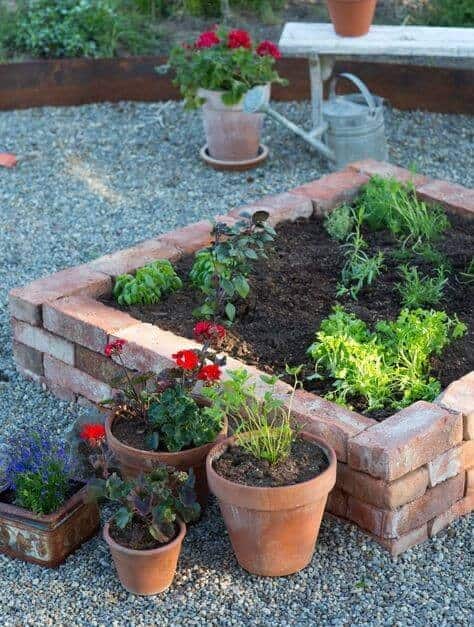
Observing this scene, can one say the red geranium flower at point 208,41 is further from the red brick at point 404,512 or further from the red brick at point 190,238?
the red brick at point 404,512

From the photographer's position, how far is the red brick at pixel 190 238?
517cm

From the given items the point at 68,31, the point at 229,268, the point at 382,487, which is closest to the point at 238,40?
the point at 68,31

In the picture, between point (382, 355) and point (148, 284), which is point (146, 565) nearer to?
point (382, 355)

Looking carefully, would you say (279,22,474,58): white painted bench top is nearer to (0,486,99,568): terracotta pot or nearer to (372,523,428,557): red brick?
(372,523,428,557): red brick

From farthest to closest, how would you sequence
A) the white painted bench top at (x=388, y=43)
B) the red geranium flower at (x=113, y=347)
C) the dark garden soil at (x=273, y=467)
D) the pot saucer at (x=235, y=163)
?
the pot saucer at (x=235, y=163) < the white painted bench top at (x=388, y=43) < the red geranium flower at (x=113, y=347) < the dark garden soil at (x=273, y=467)

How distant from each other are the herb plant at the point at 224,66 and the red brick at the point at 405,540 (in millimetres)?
3569

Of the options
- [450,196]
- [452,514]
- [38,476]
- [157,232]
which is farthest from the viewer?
[157,232]

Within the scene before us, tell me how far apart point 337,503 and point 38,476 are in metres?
1.01

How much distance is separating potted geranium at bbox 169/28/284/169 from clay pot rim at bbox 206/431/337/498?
3.45 m

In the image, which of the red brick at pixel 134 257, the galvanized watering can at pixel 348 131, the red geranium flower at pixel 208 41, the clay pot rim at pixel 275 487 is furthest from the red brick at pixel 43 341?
the red geranium flower at pixel 208 41

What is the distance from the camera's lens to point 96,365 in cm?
452

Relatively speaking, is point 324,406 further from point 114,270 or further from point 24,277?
point 24,277

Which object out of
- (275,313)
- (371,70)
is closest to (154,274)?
(275,313)

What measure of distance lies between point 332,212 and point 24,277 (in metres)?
1.60
